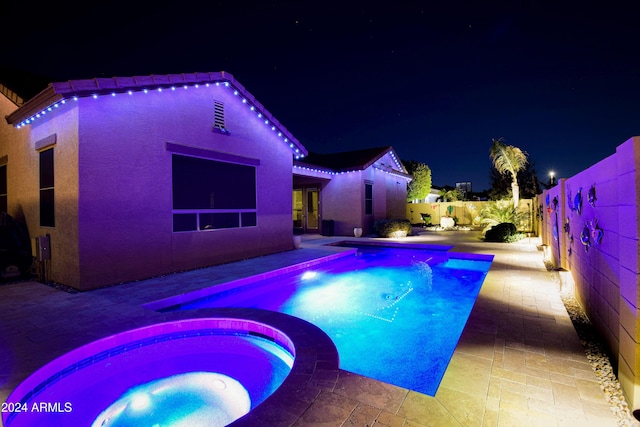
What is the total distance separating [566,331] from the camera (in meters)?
3.60

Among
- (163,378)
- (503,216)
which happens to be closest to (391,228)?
(503,216)

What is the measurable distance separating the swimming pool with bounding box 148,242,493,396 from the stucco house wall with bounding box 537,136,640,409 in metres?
1.63

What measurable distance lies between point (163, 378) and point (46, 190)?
19.7 feet

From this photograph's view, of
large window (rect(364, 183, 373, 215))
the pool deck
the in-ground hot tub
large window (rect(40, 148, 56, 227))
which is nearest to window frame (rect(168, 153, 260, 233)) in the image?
the pool deck

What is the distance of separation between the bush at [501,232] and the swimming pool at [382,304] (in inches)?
168

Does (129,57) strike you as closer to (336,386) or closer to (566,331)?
(336,386)

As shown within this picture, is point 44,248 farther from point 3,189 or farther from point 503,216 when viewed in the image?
point 503,216

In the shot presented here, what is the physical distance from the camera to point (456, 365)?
2.80 meters

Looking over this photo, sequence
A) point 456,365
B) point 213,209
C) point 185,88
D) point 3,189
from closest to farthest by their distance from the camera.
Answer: point 456,365
point 185,88
point 213,209
point 3,189

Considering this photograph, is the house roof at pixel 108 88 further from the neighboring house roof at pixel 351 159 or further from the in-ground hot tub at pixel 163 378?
the neighboring house roof at pixel 351 159

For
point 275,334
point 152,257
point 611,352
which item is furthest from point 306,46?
point 611,352

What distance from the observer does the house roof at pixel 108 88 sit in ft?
18.4

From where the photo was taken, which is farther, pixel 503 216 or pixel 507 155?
pixel 507 155

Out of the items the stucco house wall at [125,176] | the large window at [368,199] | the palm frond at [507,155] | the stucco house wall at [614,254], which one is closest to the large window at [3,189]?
the stucco house wall at [125,176]
